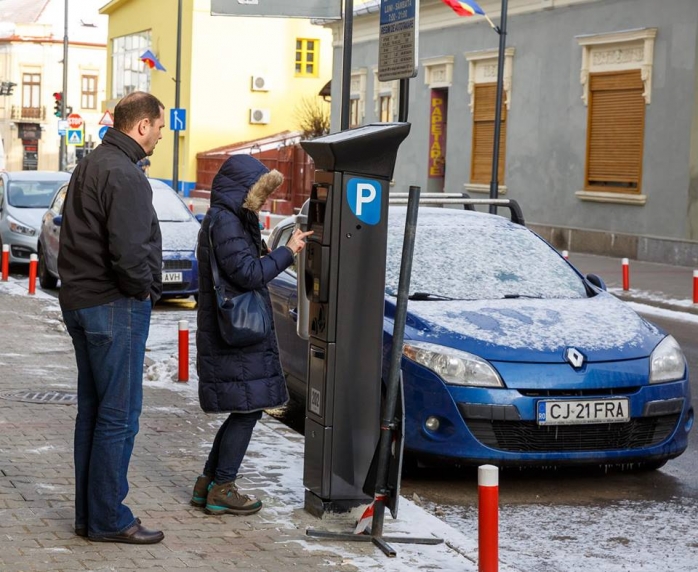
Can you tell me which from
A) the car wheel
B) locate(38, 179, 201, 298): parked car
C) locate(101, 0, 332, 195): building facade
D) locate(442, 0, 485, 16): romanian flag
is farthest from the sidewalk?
locate(101, 0, 332, 195): building facade

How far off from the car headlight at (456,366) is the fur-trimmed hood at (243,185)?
57.7 inches

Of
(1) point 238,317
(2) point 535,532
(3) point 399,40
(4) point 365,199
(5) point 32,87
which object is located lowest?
(2) point 535,532

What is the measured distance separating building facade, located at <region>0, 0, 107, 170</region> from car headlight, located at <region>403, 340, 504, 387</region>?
78.8 meters

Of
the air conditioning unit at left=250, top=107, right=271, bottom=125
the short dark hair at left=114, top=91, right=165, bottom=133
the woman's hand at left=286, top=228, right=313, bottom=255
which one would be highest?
the air conditioning unit at left=250, top=107, right=271, bottom=125

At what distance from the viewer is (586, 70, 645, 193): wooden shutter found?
23.7 m

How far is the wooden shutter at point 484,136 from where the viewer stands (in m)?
29.3

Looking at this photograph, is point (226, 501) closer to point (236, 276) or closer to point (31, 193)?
point (236, 276)

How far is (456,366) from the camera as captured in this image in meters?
6.71

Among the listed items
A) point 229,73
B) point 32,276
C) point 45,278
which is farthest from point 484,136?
point 229,73

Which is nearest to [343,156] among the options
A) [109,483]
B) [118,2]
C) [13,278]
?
[109,483]

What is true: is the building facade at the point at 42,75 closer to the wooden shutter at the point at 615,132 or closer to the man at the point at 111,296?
the wooden shutter at the point at 615,132

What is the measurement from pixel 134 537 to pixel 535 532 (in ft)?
6.48

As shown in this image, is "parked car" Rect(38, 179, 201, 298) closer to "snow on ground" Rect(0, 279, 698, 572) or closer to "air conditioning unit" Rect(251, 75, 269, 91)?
"snow on ground" Rect(0, 279, 698, 572)

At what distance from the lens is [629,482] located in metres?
7.23
